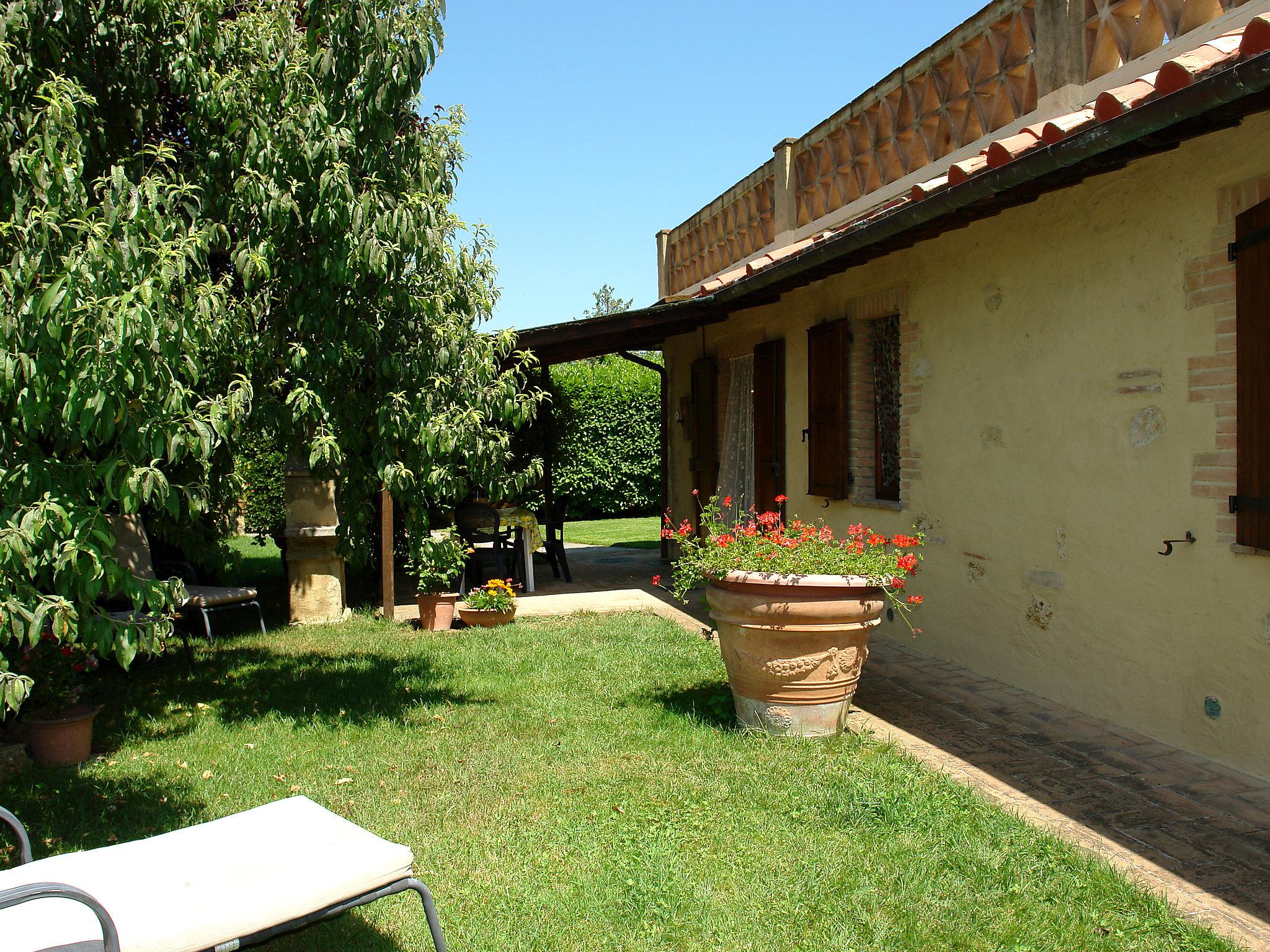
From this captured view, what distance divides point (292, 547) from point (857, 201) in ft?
17.5

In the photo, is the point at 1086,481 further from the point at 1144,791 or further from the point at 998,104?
the point at 998,104

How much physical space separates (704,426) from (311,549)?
4249 millimetres

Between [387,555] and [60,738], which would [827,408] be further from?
[60,738]

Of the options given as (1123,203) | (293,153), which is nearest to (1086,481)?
(1123,203)

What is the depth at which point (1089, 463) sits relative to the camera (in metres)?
4.90

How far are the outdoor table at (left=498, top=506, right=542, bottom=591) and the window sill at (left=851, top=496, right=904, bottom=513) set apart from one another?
363cm

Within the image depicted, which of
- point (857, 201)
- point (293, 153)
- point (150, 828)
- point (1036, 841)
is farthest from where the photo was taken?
point (857, 201)

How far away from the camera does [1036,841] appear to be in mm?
3320

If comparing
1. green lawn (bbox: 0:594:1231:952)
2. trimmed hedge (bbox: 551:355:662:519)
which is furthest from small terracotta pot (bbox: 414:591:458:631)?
trimmed hedge (bbox: 551:355:662:519)

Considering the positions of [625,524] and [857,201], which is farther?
[625,524]

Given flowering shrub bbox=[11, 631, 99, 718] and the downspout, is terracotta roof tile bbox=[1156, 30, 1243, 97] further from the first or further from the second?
the downspout

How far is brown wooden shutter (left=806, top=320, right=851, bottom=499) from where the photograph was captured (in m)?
7.27

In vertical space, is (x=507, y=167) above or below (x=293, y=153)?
above

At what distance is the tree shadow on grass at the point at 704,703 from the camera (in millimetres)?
4809
